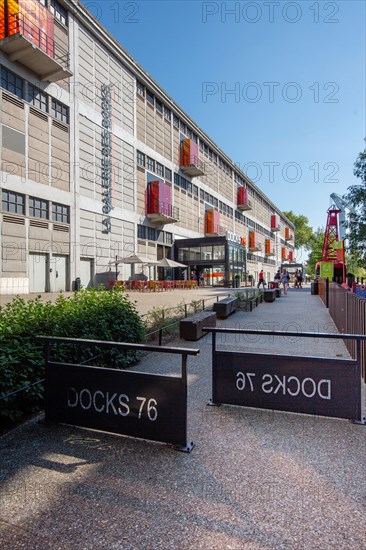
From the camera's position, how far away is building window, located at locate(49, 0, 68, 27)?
25438mm

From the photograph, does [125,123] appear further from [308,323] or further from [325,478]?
[325,478]

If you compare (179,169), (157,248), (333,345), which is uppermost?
(179,169)

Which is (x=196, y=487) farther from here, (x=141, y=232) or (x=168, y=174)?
(x=168, y=174)

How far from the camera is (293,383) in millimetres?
4055

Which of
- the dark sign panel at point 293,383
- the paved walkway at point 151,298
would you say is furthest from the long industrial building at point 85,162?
the dark sign panel at point 293,383

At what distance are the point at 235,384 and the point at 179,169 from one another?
143ft

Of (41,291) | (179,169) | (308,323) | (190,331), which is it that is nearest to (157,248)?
(179,169)

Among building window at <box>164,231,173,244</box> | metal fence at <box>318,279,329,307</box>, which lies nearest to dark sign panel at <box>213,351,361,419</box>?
metal fence at <box>318,279,329,307</box>

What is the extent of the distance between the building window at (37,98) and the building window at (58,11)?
19.7 feet

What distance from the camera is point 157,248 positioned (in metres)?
39.9

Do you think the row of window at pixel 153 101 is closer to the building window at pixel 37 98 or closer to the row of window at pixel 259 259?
the building window at pixel 37 98

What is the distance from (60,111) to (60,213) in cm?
756

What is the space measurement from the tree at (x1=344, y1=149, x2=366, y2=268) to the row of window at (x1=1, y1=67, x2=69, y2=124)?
2448cm

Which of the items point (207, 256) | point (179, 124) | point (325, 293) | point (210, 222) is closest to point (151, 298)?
point (325, 293)
